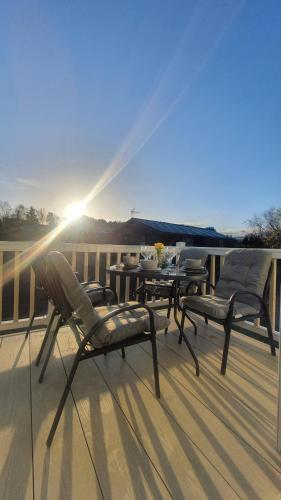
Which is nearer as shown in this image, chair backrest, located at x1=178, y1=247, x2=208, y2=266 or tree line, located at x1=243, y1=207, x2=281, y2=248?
chair backrest, located at x1=178, y1=247, x2=208, y2=266

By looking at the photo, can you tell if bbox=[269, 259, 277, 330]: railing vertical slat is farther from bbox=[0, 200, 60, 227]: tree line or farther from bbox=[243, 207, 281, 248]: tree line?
bbox=[0, 200, 60, 227]: tree line

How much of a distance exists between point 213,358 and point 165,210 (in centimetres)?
784

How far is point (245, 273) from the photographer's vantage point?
257 centimetres

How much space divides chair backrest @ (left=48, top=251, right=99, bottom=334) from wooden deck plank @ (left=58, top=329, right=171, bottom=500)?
1.86 feet

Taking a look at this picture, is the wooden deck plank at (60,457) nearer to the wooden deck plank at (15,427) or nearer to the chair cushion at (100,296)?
the wooden deck plank at (15,427)

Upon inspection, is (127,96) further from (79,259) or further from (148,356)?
(148,356)

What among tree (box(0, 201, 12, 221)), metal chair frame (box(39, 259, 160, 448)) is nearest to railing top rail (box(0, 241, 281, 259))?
metal chair frame (box(39, 259, 160, 448))

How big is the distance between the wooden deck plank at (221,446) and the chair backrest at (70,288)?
82cm

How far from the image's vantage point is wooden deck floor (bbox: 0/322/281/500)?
1.03m

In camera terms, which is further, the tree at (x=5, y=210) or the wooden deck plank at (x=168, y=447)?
the tree at (x=5, y=210)

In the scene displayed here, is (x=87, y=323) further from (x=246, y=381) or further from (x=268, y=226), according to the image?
(x=268, y=226)

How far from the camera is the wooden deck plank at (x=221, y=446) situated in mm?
1039

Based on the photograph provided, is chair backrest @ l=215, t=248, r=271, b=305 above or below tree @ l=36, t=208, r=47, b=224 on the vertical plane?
below

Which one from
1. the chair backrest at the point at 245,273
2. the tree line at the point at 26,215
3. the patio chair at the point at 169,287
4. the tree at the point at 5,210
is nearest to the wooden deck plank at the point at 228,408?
the patio chair at the point at 169,287
